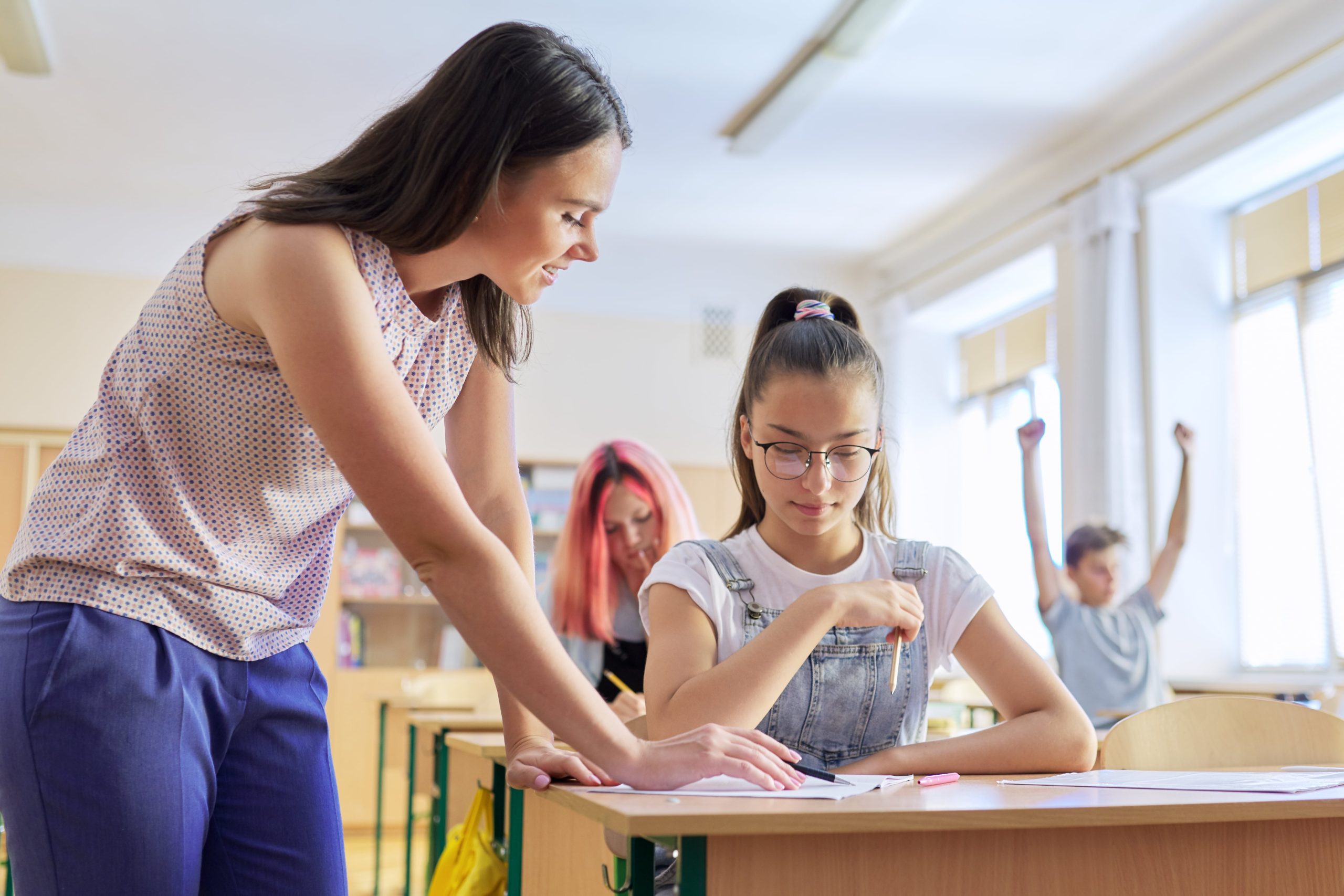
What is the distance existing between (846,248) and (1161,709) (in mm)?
5471

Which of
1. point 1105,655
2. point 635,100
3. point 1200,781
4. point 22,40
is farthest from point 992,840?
point 22,40

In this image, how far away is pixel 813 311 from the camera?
1.68 metres

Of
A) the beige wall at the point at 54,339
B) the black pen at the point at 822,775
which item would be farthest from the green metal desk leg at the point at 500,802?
the beige wall at the point at 54,339

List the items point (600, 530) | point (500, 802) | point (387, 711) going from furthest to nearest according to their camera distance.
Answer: point (387, 711) → point (600, 530) → point (500, 802)

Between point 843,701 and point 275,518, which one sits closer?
point 275,518

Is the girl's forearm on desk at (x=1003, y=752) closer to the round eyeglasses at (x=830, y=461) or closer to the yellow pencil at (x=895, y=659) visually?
the yellow pencil at (x=895, y=659)

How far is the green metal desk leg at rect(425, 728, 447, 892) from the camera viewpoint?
9.17ft

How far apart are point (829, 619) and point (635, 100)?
13.4 feet

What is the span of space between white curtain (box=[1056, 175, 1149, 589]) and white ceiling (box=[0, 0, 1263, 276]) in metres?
0.47

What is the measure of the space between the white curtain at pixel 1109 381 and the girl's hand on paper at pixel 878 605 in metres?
3.77

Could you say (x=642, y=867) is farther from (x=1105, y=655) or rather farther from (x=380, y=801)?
(x=1105, y=655)

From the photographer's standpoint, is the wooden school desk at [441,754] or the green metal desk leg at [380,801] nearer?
the wooden school desk at [441,754]

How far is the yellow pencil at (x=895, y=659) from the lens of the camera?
4.21 feet

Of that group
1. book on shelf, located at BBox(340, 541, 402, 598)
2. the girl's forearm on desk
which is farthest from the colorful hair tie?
book on shelf, located at BBox(340, 541, 402, 598)
